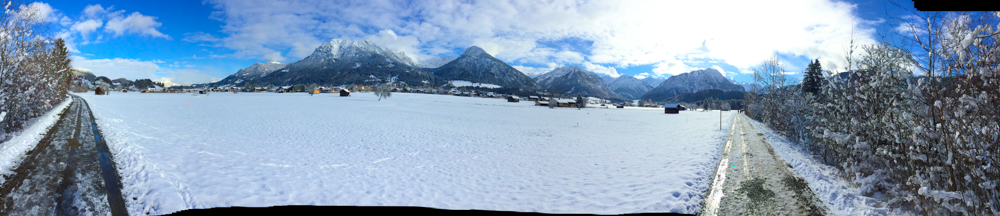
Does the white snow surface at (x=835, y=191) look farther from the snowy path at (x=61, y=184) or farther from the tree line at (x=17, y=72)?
the tree line at (x=17, y=72)

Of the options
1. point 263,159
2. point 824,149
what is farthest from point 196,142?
point 824,149

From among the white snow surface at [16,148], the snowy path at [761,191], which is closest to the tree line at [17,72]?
the white snow surface at [16,148]

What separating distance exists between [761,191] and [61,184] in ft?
40.2

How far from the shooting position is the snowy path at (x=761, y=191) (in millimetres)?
5609

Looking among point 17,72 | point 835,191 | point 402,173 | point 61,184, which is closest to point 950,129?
point 835,191

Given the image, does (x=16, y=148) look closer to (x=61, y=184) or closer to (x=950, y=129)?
(x=61, y=184)

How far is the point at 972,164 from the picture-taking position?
4246 mm

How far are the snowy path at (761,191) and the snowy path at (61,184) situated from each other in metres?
9.12

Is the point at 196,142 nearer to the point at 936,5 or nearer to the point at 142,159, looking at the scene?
the point at 142,159

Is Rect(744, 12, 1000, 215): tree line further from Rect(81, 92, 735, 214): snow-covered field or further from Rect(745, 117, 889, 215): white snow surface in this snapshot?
Rect(81, 92, 735, 214): snow-covered field

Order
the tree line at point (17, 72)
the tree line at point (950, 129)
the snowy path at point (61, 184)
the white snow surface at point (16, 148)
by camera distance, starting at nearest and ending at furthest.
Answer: the tree line at point (950, 129), the snowy path at point (61, 184), the white snow surface at point (16, 148), the tree line at point (17, 72)

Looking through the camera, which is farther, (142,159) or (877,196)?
(142,159)

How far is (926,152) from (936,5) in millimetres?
5123

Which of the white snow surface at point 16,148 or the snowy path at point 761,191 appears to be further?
the white snow surface at point 16,148
